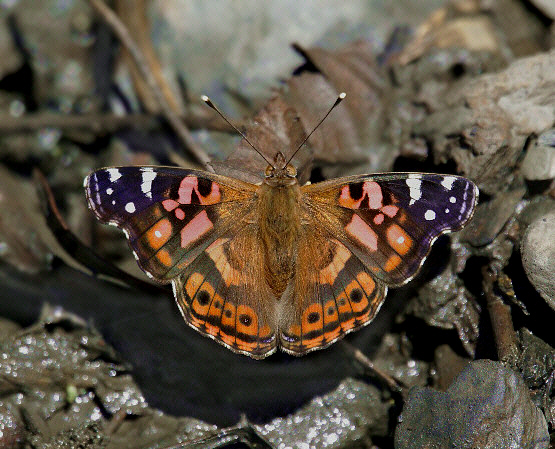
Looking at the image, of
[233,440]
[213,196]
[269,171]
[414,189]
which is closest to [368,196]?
[414,189]

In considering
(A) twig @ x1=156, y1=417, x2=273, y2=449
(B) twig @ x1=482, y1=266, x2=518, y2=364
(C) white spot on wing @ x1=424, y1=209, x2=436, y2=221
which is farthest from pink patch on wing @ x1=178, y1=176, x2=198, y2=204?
(B) twig @ x1=482, y1=266, x2=518, y2=364

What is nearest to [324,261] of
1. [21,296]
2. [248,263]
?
[248,263]

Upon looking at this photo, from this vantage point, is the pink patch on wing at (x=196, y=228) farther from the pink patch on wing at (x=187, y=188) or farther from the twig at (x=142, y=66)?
the twig at (x=142, y=66)

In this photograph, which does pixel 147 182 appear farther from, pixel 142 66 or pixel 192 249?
pixel 142 66

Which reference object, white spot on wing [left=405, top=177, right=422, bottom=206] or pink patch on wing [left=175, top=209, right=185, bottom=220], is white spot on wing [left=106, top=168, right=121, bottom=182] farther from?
white spot on wing [left=405, top=177, right=422, bottom=206]

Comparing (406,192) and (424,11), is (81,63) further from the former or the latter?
(406,192)

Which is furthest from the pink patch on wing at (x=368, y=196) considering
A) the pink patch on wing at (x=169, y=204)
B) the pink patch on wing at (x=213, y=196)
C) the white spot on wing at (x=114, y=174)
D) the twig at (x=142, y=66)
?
the twig at (x=142, y=66)

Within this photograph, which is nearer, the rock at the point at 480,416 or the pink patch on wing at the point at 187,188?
the rock at the point at 480,416
